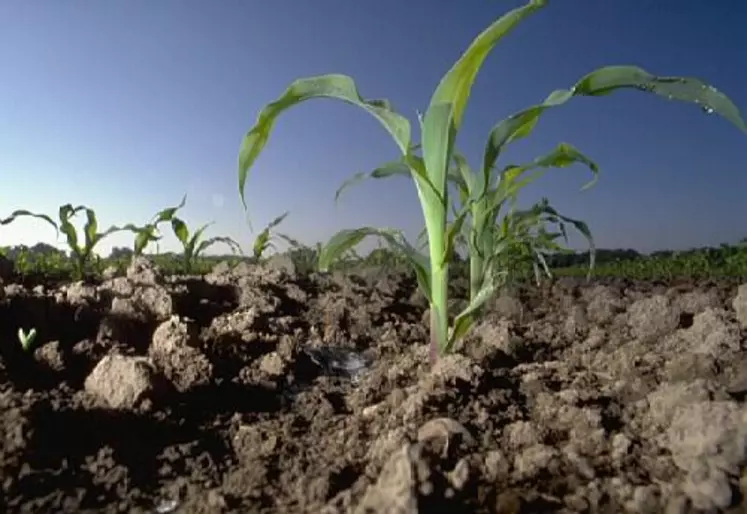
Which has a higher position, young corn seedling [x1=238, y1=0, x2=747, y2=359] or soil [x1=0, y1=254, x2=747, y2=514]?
young corn seedling [x1=238, y1=0, x2=747, y2=359]

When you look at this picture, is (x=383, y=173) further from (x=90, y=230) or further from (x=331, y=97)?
(x=90, y=230)

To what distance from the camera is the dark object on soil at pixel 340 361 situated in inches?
58.5

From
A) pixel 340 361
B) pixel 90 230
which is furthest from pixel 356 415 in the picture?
pixel 90 230

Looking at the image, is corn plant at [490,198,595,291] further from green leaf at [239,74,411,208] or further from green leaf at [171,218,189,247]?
green leaf at [171,218,189,247]

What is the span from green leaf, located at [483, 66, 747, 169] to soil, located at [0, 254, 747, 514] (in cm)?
50

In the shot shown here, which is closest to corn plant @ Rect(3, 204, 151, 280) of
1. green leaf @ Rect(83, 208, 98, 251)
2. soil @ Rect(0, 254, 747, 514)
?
green leaf @ Rect(83, 208, 98, 251)

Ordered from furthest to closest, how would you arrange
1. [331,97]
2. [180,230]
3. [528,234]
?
[180,230] → [528,234] → [331,97]

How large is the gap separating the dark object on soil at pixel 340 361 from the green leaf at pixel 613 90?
1.96ft

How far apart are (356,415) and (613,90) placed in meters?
0.90

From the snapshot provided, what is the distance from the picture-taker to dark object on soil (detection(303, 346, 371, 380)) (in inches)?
58.5

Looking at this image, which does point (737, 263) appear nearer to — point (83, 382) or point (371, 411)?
point (371, 411)

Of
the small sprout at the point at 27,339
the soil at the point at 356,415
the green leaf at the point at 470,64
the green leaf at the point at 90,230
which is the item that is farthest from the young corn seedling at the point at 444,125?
the green leaf at the point at 90,230

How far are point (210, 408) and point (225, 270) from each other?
1988mm

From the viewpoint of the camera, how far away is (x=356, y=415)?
113 cm
